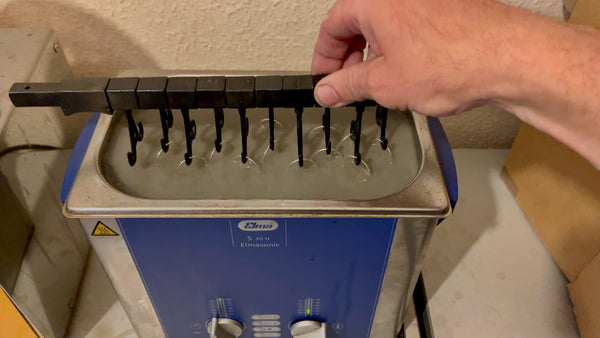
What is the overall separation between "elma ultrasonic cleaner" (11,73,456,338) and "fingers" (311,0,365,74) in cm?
5

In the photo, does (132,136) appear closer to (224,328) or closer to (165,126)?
(165,126)

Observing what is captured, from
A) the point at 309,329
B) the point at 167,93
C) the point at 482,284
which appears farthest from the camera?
the point at 482,284

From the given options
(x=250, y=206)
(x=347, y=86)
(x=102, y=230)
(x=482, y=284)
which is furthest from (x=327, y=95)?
(x=482, y=284)

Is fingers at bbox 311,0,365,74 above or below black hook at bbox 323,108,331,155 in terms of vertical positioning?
above

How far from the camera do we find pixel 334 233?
1.51 ft

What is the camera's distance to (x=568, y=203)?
25.2 inches

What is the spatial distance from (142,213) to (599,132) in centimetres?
37

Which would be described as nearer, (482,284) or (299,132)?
(299,132)

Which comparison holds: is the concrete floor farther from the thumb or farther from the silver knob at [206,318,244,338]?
the thumb

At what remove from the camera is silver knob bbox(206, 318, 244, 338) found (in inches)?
22.3

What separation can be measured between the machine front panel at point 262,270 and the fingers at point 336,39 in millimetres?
173

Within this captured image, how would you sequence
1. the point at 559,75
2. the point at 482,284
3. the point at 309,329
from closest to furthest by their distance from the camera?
the point at 559,75, the point at 309,329, the point at 482,284

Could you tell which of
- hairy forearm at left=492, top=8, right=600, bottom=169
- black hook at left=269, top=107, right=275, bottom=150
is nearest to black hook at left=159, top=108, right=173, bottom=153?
black hook at left=269, top=107, right=275, bottom=150

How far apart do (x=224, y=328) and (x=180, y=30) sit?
403mm
